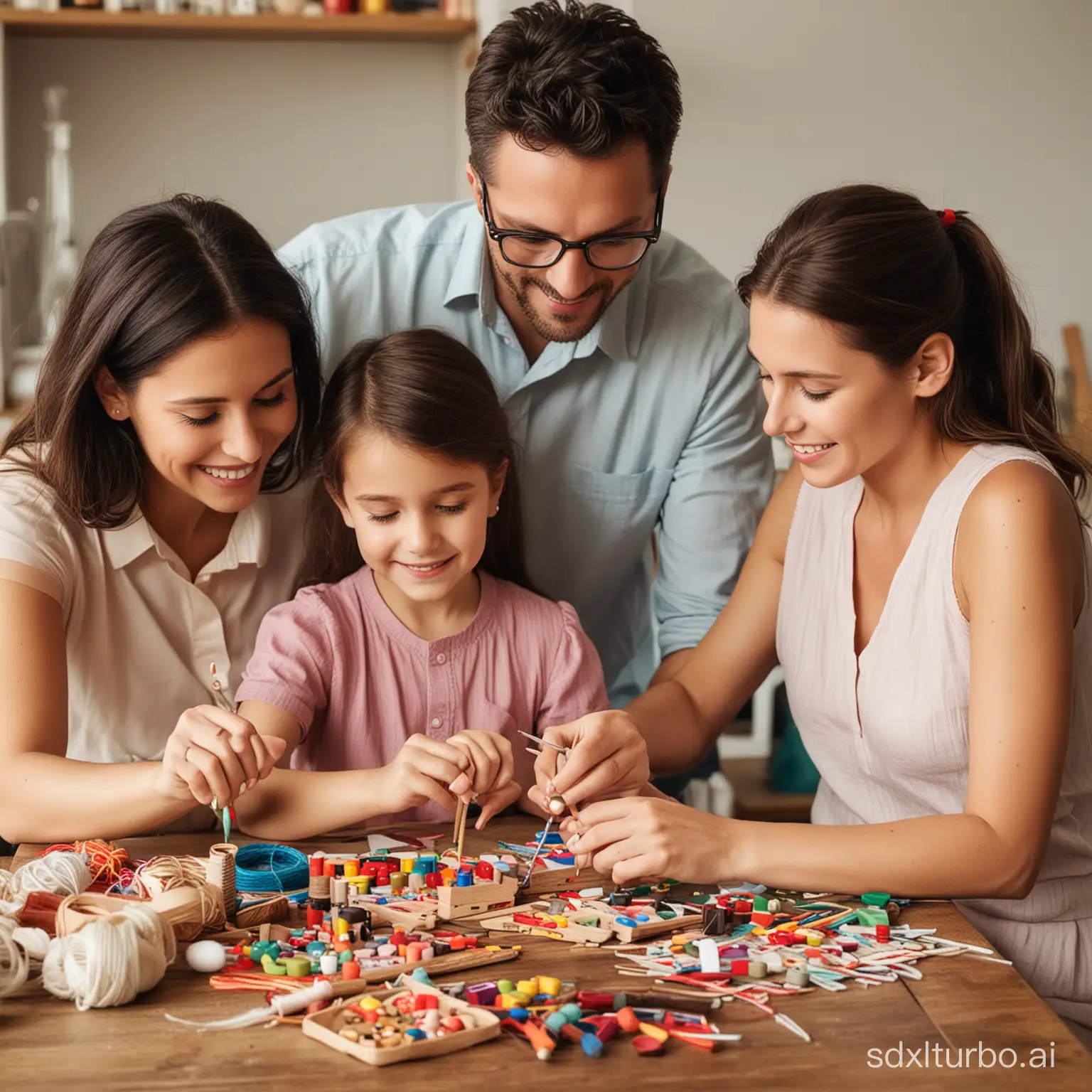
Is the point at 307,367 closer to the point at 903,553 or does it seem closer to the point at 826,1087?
the point at 903,553

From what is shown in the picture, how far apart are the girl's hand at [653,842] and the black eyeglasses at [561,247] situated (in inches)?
31.2

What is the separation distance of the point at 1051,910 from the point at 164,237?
1377 millimetres

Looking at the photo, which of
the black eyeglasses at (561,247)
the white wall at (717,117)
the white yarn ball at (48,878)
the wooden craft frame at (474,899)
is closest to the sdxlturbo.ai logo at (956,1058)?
the wooden craft frame at (474,899)

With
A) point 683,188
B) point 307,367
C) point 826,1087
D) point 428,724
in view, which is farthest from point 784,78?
point 826,1087

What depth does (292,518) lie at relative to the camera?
1960 millimetres

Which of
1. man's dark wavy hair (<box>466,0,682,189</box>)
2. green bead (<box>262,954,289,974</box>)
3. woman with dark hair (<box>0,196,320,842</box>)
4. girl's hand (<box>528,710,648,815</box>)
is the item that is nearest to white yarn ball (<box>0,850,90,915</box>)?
woman with dark hair (<box>0,196,320,842</box>)

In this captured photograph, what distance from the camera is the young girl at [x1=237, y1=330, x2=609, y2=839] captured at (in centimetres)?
173

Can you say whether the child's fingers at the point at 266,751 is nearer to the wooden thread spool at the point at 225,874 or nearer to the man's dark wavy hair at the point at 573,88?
the wooden thread spool at the point at 225,874

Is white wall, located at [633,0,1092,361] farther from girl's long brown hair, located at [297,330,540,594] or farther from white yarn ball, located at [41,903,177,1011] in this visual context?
white yarn ball, located at [41,903,177,1011]

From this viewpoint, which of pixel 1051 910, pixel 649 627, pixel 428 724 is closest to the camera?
pixel 1051 910

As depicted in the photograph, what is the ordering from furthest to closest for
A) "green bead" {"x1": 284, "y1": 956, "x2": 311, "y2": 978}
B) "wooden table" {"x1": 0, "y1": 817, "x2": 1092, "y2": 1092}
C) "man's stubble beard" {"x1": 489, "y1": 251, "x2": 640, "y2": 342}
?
"man's stubble beard" {"x1": 489, "y1": 251, "x2": 640, "y2": 342} → "green bead" {"x1": 284, "y1": 956, "x2": 311, "y2": 978} → "wooden table" {"x1": 0, "y1": 817, "x2": 1092, "y2": 1092}

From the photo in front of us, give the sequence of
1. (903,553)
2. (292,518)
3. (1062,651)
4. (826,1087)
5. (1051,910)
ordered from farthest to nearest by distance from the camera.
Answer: (292,518), (903,553), (1051,910), (1062,651), (826,1087)

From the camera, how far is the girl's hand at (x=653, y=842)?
53.1 inches

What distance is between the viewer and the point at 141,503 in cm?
179
